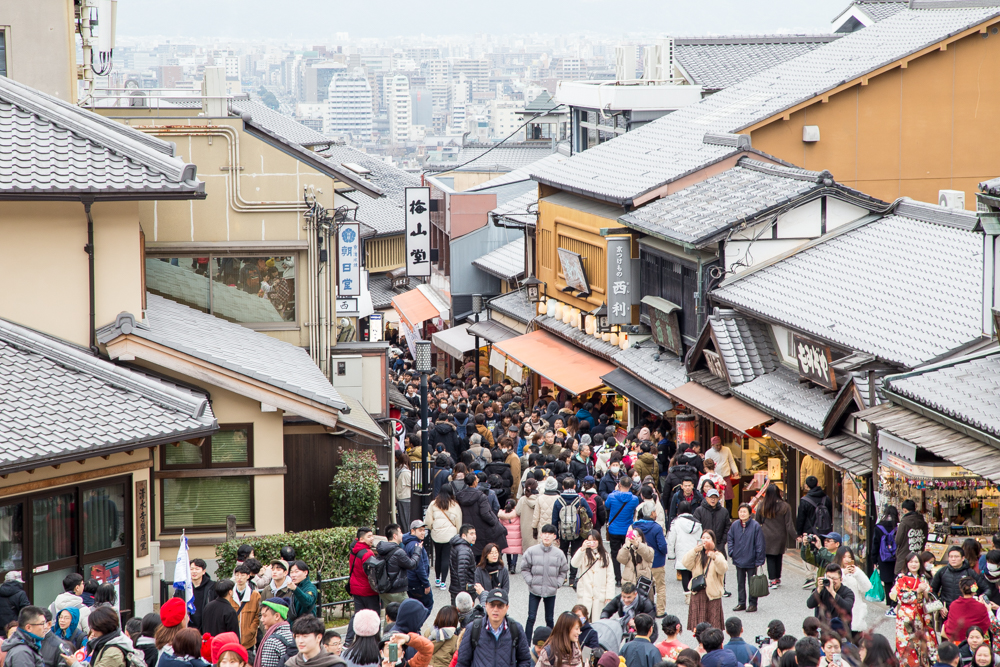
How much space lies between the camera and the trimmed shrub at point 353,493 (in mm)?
17016

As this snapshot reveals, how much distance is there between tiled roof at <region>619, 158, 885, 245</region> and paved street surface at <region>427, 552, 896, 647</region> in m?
6.97

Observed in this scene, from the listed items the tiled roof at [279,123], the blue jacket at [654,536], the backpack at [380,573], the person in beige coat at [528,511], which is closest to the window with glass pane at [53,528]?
the backpack at [380,573]

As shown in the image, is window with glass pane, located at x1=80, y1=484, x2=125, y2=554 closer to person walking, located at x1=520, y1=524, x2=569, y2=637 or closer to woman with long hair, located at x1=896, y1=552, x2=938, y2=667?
person walking, located at x1=520, y1=524, x2=569, y2=637

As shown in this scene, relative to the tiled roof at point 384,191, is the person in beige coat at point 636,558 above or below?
below

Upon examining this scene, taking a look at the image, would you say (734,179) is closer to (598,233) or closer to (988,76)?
(598,233)

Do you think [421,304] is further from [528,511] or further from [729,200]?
[528,511]

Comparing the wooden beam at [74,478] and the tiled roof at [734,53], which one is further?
the tiled roof at [734,53]

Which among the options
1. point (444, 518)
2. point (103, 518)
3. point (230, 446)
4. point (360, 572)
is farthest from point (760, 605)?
point (103, 518)

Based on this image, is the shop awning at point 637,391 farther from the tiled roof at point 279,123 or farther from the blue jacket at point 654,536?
the tiled roof at point 279,123

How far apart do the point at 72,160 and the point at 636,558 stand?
8.74 metres

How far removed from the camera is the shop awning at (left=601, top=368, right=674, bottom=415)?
74.5ft

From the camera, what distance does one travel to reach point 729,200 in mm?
22766

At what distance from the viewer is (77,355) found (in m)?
14.6

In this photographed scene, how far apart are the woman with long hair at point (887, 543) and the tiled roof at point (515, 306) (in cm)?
1875
